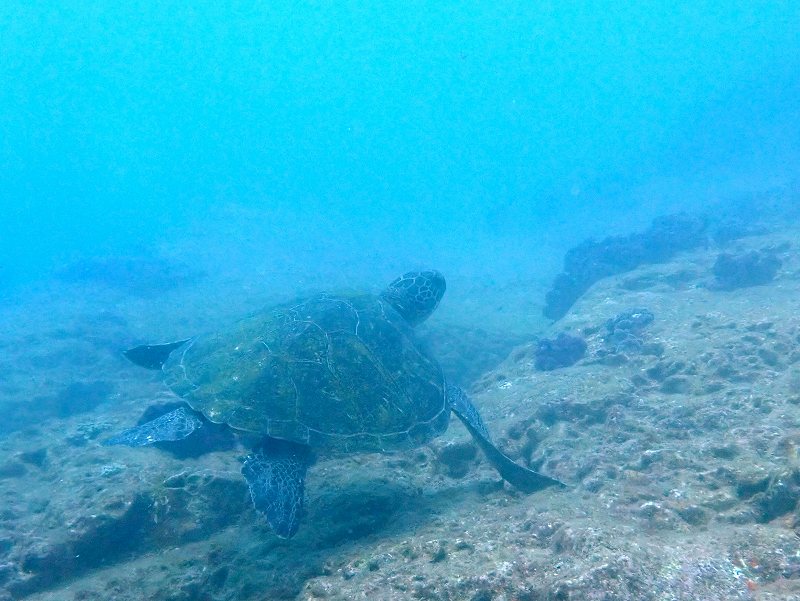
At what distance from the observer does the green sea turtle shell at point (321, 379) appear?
4.43 metres

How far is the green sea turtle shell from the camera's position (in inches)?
174

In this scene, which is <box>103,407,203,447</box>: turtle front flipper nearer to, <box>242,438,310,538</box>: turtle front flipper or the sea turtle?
the sea turtle

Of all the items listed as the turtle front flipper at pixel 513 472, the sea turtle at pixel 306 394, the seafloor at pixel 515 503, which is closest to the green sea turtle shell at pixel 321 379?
the sea turtle at pixel 306 394

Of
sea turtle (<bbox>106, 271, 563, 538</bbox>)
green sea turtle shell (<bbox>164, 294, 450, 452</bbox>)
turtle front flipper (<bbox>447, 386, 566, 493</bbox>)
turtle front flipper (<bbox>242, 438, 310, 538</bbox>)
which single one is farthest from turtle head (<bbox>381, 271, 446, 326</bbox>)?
turtle front flipper (<bbox>242, 438, 310, 538</bbox>)

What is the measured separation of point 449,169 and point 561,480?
105m

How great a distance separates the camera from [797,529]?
9.49 feet

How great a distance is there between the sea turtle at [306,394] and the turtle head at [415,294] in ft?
4.09

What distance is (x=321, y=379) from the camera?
15.3 ft

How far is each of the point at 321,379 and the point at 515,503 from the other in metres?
2.20

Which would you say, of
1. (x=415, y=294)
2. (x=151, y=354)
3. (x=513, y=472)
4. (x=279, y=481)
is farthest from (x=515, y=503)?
(x=151, y=354)

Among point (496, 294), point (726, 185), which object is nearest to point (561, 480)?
point (496, 294)

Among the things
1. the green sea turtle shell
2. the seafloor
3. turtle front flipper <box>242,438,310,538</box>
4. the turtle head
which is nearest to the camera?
the seafloor

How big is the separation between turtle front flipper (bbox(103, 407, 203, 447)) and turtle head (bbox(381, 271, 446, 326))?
3.26 m

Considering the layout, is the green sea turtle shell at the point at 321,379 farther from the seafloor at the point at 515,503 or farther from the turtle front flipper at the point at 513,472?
the seafloor at the point at 515,503
